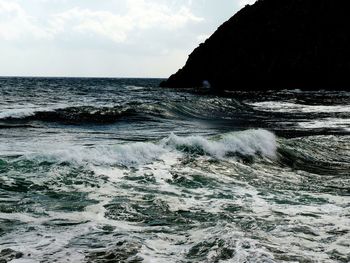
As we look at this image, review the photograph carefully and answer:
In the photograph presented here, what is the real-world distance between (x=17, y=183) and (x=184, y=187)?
381 centimetres

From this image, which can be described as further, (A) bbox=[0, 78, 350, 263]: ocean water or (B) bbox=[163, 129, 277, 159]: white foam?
(B) bbox=[163, 129, 277, 159]: white foam

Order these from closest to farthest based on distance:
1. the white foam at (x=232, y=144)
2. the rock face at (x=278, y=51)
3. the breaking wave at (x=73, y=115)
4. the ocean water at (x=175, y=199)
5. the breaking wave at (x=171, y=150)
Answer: the ocean water at (x=175, y=199), the breaking wave at (x=171, y=150), the white foam at (x=232, y=144), the breaking wave at (x=73, y=115), the rock face at (x=278, y=51)

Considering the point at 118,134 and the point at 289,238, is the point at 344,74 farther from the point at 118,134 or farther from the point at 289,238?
the point at 289,238

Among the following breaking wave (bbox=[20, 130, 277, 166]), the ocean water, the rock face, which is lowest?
the ocean water

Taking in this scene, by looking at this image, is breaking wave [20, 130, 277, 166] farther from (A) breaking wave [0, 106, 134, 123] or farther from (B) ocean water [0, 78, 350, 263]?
(A) breaking wave [0, 106, 134, 123]

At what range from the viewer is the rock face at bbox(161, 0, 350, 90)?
84.2 meters

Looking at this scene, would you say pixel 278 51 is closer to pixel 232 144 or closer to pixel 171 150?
pixel 232 144

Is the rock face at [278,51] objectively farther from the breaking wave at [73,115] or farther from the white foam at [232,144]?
the white foam at [232,144]

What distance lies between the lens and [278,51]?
89188mm

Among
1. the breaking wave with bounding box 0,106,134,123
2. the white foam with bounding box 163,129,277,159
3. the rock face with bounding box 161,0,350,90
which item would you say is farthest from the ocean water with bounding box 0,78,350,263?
the rock face with bounding box 161,0,350,90

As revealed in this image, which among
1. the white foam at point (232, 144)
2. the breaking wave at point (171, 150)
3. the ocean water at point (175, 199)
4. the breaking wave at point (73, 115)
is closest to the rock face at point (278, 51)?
the breaking wave at point (73, 115)

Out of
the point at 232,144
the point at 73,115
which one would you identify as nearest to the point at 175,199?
the point at 232,144

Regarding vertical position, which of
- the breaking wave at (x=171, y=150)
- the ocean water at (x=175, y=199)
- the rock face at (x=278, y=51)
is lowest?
the ocean water at (x=175, y=199)

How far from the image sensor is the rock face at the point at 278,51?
84.2 meters
